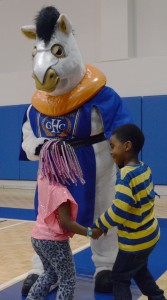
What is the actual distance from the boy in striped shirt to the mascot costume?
494mm

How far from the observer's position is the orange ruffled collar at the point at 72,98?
233cm

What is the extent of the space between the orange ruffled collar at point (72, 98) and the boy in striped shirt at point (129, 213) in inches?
21.4

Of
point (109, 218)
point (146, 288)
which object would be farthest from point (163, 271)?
point (109, 218)

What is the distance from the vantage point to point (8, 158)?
24.8ft

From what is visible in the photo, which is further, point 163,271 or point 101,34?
point 101,34

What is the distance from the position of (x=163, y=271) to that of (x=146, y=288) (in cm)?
86

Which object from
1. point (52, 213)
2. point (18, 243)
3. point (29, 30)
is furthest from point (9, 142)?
point (52, 213)

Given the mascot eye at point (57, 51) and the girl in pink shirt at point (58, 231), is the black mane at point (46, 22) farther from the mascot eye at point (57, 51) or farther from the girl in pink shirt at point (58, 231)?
the girl in pink shirt at point (58, 231)

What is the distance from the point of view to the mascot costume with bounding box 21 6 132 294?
2.28 meters

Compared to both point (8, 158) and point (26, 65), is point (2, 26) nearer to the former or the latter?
point (26, 65)

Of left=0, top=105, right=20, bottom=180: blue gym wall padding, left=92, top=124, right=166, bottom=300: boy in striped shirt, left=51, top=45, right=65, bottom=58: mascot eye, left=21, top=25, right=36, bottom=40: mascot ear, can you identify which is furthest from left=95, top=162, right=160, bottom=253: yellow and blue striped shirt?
left=0, top=105, right=20, bottom=180: blue gym wall padding

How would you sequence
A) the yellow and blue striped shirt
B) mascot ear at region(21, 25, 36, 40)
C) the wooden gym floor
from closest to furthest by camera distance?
the yellow and blue striped shirt, mascot ear at region(21, 25, 36, 40), the wooden gym floor

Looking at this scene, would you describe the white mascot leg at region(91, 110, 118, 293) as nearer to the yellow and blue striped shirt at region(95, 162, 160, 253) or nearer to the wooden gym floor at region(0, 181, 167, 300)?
the wooden gym floor at region(0, 181, 167, 300)

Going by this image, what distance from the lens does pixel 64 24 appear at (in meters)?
2.30
